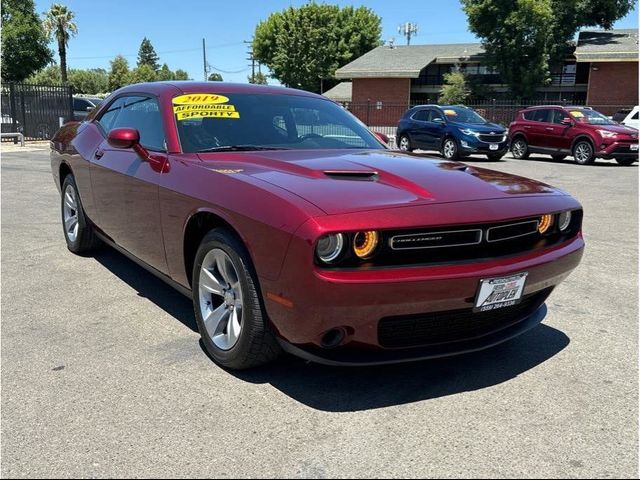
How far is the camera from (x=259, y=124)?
405 cm

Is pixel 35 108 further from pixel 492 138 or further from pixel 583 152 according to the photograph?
pixel 583 152

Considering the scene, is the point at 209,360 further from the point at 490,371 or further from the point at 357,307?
the point at 490,371

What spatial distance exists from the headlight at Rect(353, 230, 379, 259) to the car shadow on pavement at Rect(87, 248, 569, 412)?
781 millimetres

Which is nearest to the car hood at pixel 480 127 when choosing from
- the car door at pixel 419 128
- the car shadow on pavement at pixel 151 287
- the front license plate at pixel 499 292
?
the car door at pixel 419 128

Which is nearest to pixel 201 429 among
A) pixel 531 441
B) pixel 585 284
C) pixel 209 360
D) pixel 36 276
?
pixel 209 360

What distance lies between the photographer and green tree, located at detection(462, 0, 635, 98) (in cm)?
3550

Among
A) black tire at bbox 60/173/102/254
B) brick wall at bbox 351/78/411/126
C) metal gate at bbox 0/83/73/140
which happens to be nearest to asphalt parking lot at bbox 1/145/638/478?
black tire at bbox 60/173/102/254

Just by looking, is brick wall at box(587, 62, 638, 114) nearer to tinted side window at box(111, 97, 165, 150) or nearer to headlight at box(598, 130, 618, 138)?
headlight at box(598, 130, 618, 138)

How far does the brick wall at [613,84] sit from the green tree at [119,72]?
75.8 meters

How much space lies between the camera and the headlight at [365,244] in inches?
102

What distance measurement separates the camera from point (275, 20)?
182ft

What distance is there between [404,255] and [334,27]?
176ft

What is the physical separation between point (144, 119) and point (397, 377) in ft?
8.45

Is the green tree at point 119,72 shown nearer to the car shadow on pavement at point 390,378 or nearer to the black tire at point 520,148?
the black tire at point 520,148
